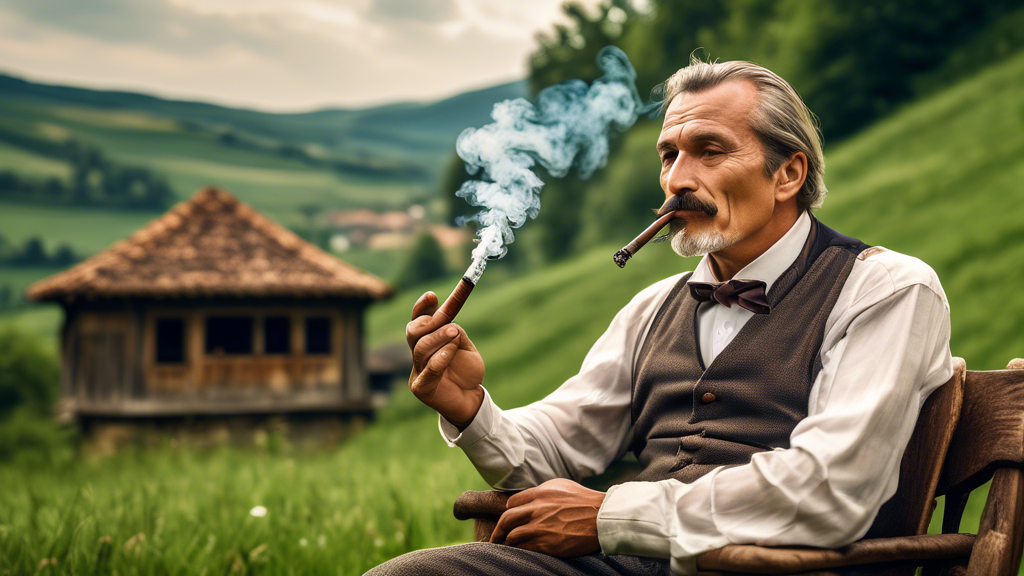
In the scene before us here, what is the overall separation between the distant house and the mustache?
1499 cm

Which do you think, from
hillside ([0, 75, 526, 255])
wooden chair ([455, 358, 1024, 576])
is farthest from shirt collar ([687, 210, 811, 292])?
hillside ([0, 75, 526, 255])

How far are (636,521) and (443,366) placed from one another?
679 mm

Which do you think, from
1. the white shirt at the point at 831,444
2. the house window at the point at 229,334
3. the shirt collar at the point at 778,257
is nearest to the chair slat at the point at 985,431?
the white shirt at the point at 831,444

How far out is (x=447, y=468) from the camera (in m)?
6.71

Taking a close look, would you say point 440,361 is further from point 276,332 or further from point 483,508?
point 276,332

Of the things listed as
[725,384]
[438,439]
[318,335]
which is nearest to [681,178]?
[725,384]

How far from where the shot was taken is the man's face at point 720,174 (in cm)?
244

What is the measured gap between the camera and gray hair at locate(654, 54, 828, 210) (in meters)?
2.45

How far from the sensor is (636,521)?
2119 millimetres

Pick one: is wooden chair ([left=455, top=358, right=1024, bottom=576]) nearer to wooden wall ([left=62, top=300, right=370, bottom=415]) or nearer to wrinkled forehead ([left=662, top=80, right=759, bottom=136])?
wrinkled forehead ([left=662, top=80, right=759, bottom=136])

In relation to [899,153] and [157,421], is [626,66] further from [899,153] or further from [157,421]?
[899,153]

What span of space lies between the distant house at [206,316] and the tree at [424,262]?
2762cm

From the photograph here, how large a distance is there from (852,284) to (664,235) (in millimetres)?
611

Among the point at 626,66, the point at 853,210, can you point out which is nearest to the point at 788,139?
the point at 626,66
